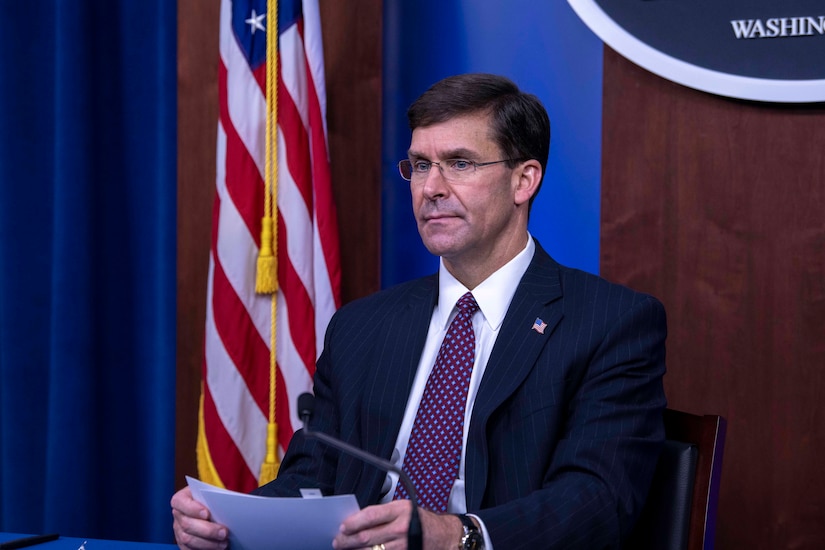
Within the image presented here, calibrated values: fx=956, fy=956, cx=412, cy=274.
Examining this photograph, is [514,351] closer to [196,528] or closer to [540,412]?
[540,412]

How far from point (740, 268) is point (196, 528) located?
172 cm

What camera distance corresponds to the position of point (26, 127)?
3414 millimetres

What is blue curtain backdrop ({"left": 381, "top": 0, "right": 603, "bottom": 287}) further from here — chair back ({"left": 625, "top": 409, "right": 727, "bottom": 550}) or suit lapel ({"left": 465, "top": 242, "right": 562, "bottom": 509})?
chair back ({"left": 625, "top": 409, "right": 727, "bottom": 550})

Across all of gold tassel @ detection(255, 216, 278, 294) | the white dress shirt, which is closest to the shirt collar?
the white dress shirt

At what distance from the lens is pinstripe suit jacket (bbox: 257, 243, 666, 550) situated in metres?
1.76

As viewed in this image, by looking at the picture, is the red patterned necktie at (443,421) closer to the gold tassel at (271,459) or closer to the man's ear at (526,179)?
the man's ear at (526,179)

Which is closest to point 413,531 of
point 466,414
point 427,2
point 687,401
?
point 466,414

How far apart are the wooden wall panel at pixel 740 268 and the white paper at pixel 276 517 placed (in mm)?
1529

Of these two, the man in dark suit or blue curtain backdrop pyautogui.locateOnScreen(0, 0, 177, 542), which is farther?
blue curtain backdrop pyautogui.locateOnScreen(0, 0, 177, 542)

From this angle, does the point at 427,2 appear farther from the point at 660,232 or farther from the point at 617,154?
the point at 660,232

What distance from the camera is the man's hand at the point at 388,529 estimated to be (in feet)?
4.92

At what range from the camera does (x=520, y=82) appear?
3066 mm

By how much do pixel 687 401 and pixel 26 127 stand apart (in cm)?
244

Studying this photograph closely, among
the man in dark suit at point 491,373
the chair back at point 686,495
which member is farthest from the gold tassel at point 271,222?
the chair back at point 686,495
